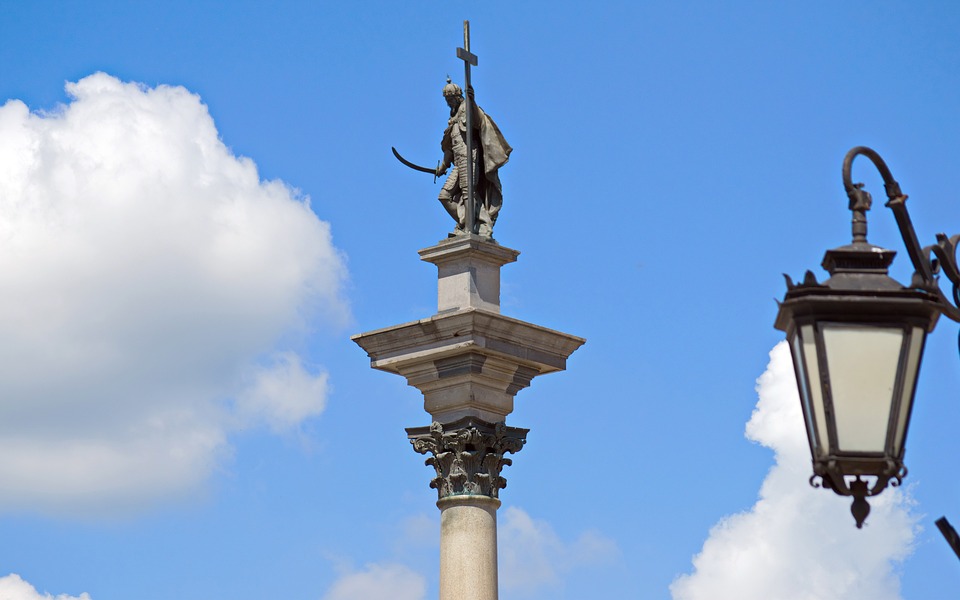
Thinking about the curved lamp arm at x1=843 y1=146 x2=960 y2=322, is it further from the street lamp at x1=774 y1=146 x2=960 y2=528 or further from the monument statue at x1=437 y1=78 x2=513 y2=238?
the monument statue at x1=437 y1=78 x2=513 y2=238

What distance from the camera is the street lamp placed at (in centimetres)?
681

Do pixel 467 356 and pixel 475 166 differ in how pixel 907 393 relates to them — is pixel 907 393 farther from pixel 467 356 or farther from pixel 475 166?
pixel 475 166

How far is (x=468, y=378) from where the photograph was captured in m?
19.0

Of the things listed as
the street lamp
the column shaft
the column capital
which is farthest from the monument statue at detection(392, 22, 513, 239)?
the street lamp

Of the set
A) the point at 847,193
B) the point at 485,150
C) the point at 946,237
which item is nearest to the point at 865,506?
the point at 847,193

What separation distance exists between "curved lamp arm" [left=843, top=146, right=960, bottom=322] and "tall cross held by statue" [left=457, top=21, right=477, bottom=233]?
38.1 ft

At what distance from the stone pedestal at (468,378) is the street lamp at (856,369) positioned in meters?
11.8

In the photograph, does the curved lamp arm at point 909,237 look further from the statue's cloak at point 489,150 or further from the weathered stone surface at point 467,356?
the statue's cloak at point 489,150

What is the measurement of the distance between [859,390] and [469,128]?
1382 centimetres

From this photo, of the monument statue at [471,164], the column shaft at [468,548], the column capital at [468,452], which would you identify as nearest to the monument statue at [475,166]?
the monument statue at [471,164]

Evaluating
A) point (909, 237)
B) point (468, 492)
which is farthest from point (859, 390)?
point (468, 492)

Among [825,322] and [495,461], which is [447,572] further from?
[825,322]

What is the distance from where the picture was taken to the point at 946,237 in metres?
8.56

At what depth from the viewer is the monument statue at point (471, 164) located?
2011cm
